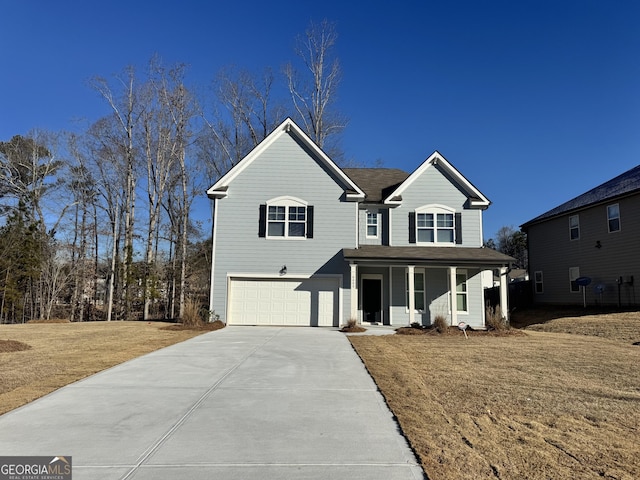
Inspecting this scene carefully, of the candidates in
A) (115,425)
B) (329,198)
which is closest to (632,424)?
(115,425)

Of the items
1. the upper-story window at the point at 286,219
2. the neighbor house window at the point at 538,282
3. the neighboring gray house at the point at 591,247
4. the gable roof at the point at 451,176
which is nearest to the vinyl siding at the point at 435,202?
the gable roof at the point at 451,176

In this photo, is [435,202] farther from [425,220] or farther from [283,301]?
[283,301]

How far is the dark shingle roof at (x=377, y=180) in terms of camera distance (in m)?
19.5

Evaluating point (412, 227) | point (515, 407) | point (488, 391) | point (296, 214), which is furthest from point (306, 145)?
point (515, 407)

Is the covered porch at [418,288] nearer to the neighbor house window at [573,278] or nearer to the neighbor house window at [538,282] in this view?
the neighbor house window at [573,278]

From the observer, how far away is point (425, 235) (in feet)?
62.3

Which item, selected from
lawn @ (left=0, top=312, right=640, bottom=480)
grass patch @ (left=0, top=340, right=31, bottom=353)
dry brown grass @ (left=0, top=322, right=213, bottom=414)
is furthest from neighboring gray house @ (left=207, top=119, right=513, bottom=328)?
grass patch @ (left=0, top=340, right=31, bottom=353)

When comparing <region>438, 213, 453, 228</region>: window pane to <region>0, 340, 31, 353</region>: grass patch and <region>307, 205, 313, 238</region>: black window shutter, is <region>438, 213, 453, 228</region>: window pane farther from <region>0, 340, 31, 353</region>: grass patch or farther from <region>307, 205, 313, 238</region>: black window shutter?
<region>0, 340, 31, 353</region>: grass patch

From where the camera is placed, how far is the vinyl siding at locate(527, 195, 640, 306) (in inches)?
760

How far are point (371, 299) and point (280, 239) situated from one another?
16.4ft

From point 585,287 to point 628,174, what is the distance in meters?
6.68

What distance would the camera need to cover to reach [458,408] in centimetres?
546

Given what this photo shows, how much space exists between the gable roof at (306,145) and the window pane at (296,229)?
8.15 ft

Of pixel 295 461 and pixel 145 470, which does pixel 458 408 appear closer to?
pixel 295 461
